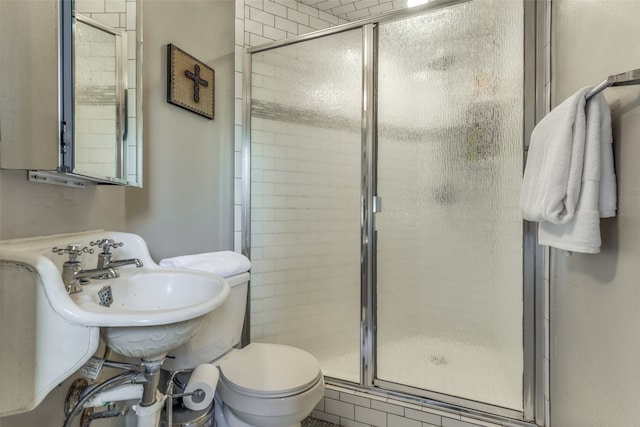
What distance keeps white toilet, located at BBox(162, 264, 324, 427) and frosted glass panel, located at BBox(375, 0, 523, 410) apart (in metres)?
0.59

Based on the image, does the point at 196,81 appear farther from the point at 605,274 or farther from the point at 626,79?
the point at 605,274

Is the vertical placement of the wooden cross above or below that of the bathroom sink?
above

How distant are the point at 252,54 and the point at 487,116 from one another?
141 centimetres

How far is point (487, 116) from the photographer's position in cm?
154

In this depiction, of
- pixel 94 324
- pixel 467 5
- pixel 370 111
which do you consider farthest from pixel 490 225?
pixel 94 324

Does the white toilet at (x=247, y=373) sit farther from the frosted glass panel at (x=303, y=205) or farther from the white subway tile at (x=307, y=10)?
the white subway tile at (x=307, y=10)

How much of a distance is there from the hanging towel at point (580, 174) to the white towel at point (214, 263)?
1199 millimetres

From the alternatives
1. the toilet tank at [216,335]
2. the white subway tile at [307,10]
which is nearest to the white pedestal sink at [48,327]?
the toilet tank at [216,335]

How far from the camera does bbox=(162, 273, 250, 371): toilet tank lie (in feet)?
4.27

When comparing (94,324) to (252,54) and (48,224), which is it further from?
(252,54)

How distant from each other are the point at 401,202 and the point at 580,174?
2.80 feet

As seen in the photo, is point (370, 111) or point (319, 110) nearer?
point (370, 111)

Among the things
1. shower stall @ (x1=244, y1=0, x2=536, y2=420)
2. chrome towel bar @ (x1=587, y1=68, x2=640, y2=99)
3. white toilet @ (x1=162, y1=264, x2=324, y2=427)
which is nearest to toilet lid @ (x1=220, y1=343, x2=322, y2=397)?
white toilet @ (x1=162, y1=264, x2=324, y2=427)

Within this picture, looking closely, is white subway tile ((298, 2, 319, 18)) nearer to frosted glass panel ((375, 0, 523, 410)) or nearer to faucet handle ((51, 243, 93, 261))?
frosted glass panel ((375, 0, 523, 410))
